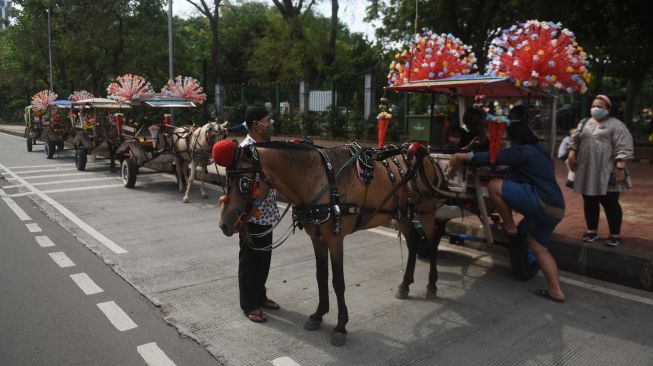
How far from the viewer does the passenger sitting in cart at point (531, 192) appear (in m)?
4.66

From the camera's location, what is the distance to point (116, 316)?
4352 mm

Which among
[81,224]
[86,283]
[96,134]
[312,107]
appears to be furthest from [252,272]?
[312,107]

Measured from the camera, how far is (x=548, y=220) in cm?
470

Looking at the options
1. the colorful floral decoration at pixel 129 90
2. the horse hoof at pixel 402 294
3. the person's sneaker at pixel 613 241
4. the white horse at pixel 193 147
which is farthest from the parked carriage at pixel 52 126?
the person's sneaker at pixel 613 241

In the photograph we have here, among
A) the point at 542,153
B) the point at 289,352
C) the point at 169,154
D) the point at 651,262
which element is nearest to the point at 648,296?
the point at 651,262

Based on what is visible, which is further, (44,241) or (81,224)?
(81,224)

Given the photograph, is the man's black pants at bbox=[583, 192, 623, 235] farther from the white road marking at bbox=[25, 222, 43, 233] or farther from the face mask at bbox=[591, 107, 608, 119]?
the white road marking at bbox=[25, 222, 43, 233]

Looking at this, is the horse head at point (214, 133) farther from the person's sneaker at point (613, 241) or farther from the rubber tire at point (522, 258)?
the person's sneaker at point (613, 241)

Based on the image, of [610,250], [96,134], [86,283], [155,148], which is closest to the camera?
[86,283]

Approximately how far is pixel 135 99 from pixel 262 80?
77.9 feet

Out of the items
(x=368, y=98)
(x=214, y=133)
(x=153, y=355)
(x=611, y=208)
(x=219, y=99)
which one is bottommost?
(x=153, y=355)

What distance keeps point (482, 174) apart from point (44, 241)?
6098 millimetres

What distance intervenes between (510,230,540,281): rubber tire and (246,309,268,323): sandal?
282 cm

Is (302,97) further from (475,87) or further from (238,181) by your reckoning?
(238,181)
